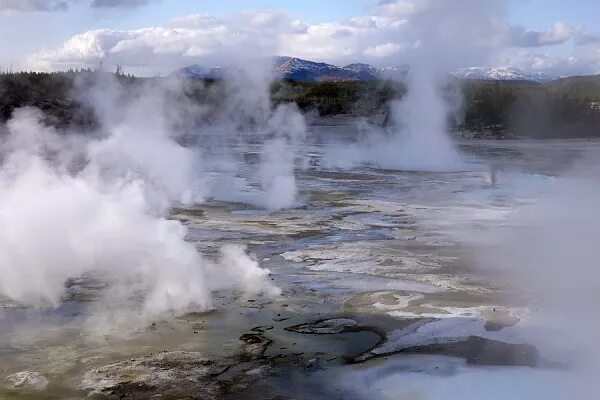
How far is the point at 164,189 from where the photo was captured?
72.0 feet

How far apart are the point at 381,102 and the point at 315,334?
51673 mm

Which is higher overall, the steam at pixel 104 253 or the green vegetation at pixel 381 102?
the green vegetation at pixel 381 102

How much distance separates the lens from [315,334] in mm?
9195

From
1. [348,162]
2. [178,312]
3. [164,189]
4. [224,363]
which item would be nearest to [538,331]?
[224,363]

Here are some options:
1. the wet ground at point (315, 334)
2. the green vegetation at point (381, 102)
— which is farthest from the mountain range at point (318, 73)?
the wet ground at point (315, 334)

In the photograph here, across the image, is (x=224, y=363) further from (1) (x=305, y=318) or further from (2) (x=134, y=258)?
(2) (x=134, y=258)

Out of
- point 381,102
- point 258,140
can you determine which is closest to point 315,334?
point 258,140

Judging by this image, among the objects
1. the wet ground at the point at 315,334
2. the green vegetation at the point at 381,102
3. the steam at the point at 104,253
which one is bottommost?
the wet ground at the point at 315,334

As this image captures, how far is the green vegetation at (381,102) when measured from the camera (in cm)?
4250

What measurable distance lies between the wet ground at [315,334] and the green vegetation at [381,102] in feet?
78.8

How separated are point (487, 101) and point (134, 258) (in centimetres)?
4536

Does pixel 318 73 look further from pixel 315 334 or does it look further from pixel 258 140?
pixel 315 334

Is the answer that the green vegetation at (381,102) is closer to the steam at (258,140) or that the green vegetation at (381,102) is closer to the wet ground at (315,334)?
the steam at (258,140)

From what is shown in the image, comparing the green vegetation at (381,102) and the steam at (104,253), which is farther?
the green vegetation at (381,102)
